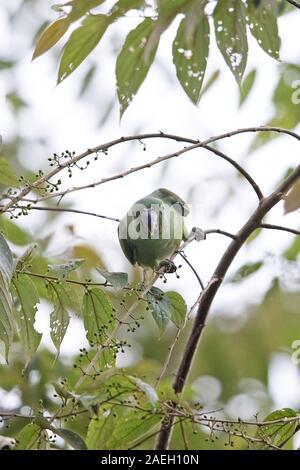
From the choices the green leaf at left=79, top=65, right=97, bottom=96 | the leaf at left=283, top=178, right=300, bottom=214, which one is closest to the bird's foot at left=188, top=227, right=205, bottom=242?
the leaf at left=283, top=178, right=300, bottom=214

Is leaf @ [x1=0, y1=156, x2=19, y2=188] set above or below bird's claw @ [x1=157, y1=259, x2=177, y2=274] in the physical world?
above

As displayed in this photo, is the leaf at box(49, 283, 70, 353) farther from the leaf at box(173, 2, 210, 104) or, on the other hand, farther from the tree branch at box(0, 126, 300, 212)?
the leaf at box(173, 2, 210, 104)

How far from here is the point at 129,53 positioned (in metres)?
0.89

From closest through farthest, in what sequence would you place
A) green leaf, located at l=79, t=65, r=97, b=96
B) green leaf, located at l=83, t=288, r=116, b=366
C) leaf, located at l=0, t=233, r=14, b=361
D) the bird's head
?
leaf, located at l=0, t=233, r=14, b=361 → green leaf, located at l=83, t=288, r=116, b=366 → the bird's head → green leaf, located at l=79, t=65, r=97, b=96

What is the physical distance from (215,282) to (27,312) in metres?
0.21

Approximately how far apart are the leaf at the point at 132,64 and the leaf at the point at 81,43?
49 millimetres

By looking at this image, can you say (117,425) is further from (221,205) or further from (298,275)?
(221,205)

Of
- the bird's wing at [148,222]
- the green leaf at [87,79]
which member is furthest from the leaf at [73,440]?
the green leaf at [87,79]

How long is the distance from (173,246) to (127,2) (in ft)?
1.05

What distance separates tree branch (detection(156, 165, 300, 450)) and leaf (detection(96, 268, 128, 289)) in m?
0.11

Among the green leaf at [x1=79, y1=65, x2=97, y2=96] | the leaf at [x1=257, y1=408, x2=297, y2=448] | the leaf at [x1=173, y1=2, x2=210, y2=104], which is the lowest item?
the leaf at [x1=257, y1=408, x2=297, y2=448]

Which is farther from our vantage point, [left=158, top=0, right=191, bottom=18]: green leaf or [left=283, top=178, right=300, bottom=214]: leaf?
[left=283, top=178, right=300, bottom=214]: leaf

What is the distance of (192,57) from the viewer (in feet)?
2.95

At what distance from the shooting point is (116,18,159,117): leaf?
0.88 m
